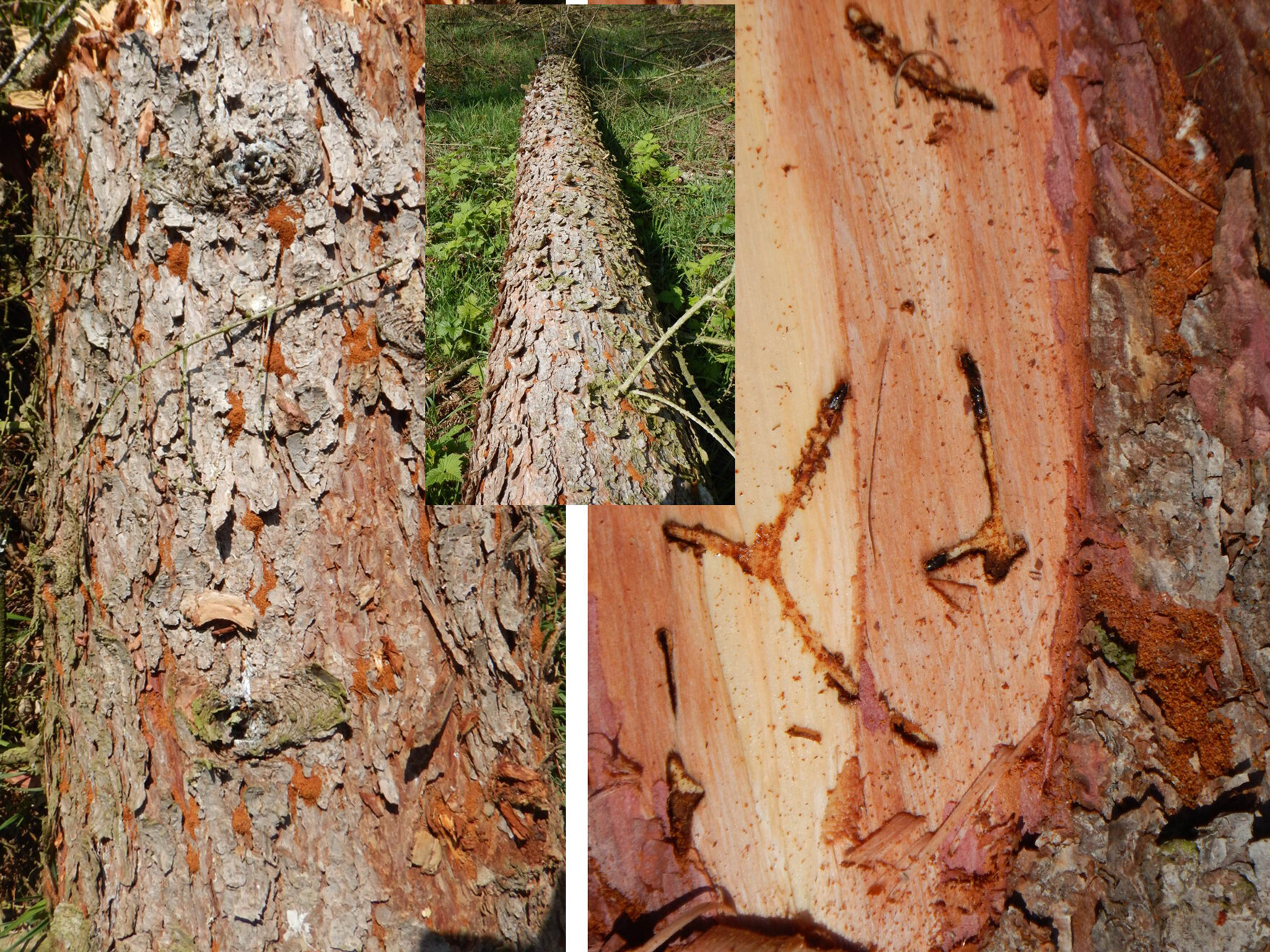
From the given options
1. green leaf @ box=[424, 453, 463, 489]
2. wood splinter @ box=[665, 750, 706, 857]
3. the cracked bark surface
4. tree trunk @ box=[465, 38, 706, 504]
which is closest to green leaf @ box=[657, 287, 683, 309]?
tree trunk @ box=[465, 38, 706, 504]

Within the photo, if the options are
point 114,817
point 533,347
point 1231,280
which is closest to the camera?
point 1231,280

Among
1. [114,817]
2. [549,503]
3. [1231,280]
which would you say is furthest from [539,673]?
[1231,280]

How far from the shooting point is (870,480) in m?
1.23

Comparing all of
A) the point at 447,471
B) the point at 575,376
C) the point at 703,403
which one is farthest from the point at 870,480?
the point at 447,471

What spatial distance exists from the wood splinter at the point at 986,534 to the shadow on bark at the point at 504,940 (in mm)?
863

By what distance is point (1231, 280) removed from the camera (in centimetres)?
119

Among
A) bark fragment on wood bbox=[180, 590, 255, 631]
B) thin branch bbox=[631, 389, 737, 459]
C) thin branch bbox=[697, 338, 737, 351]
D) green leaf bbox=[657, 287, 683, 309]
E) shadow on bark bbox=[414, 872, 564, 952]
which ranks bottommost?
shadow on bark bbox=[414, 872, 564, 952]

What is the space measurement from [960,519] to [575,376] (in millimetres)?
749

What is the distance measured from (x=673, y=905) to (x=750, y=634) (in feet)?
1.54

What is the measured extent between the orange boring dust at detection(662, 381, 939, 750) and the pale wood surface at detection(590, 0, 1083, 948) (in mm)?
15

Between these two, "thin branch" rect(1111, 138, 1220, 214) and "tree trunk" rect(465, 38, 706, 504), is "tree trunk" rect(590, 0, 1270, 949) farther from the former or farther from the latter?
"tree trunk" rect(465, 38, 706, 504)

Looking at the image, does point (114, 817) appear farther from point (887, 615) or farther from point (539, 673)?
point (887, 615)

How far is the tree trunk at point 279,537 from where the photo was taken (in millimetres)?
1192

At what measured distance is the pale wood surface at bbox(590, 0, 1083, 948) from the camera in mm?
1219
